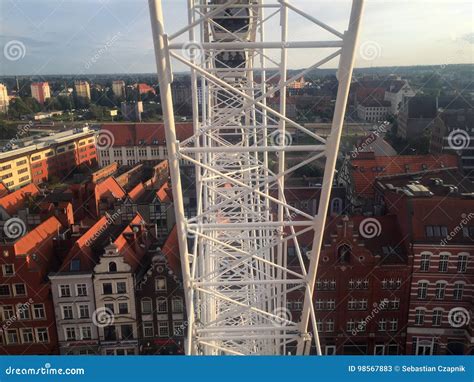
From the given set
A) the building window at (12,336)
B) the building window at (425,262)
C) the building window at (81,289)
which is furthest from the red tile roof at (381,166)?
the building window at (12,336)

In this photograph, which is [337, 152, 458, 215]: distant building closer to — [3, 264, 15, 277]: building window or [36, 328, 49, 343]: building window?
[36, 328, 49, 343]: building window

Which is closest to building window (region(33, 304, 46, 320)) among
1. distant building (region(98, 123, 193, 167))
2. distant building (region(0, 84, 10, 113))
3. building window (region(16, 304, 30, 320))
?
building window (region(16, 304, 30, 320))

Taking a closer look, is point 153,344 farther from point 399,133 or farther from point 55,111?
point 55,111

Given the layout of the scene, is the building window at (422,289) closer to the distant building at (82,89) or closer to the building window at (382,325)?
the building window at (382,325)

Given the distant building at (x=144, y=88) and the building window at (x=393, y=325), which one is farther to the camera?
the distant building at (x=144, y=88)

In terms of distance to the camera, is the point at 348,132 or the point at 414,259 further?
the point at 348,132

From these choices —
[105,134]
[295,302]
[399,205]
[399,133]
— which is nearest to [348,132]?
[399,133]
